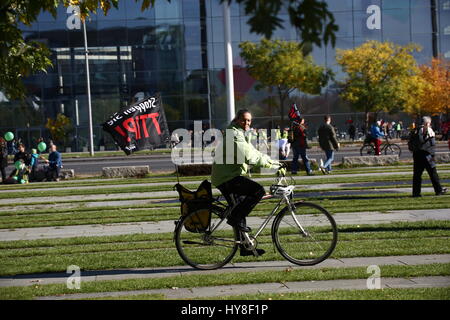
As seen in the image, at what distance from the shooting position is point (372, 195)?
14.6 meters

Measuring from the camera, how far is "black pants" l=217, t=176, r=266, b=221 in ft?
25.2

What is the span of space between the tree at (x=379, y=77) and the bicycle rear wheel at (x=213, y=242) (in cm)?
3856

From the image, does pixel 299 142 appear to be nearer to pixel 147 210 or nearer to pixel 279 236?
pixel 147 210

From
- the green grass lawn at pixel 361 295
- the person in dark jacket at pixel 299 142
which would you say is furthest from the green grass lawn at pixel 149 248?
the person in dark jacket at pixel 299 142

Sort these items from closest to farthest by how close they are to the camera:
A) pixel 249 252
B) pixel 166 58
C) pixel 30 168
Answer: pixel 249 252 < pixel 30 168 < pixel 166 58

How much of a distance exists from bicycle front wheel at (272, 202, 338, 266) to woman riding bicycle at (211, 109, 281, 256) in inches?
15.4

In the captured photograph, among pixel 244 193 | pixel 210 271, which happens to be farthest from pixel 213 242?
pixel 244 193

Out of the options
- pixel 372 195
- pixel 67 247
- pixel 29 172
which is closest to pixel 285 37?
pixel 29 172

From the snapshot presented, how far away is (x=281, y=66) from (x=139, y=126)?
34867mm

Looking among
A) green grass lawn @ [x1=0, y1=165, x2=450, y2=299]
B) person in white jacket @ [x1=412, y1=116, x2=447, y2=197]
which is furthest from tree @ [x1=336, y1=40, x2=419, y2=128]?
person in white jacket @ [x1=412, y1=116, x2=447, y2=197]

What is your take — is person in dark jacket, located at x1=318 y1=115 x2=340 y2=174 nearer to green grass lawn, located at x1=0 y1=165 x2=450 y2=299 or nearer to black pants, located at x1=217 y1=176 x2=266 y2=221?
green grass lawn, located at x1=0 y1=165 x2=450 y2=299

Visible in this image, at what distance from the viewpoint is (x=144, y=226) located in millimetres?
11500
